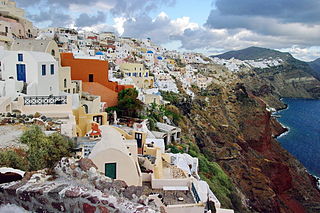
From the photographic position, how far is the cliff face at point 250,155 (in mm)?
34062

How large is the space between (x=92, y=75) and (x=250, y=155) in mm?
29146

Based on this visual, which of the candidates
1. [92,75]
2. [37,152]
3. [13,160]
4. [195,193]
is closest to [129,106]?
[92,75]

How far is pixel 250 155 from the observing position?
4291cm

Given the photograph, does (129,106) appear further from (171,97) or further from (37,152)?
(171,97)

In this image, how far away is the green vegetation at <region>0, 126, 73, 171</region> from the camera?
26.3ft

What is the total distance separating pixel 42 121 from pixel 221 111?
147 feet

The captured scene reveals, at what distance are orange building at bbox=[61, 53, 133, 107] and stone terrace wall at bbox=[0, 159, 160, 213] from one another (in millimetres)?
18593

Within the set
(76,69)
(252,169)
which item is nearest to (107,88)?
(76,69)

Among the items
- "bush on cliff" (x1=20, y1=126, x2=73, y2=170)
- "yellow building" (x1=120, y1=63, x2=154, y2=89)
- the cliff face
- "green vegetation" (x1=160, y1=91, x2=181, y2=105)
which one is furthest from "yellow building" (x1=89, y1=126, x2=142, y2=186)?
"green vegetation" (x1=160, y1=91, x2=181, y2=105)

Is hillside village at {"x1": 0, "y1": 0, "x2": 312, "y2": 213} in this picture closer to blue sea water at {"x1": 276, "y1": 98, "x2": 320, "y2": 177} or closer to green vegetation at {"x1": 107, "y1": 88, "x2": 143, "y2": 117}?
green vegetation at {"x1": 107, "y1": 88, "x2": 143, "y2": 117}

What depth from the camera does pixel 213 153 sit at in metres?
36.0

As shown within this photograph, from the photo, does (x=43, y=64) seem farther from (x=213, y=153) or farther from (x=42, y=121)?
(x=213, y=153)

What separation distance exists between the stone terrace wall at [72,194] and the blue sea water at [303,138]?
46.7 metres

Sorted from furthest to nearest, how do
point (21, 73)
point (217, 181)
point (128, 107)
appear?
point (217, 181) → point (128, 107) → point (21, 73)
